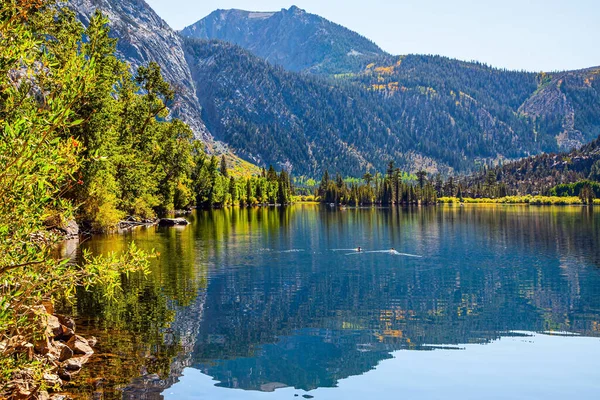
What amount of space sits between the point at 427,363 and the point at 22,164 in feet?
76.9

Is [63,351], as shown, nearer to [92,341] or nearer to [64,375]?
[64,375]

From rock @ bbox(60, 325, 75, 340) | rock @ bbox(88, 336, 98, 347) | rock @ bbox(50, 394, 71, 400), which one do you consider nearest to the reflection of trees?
rock @ bbox(88, 336, 98, 347)

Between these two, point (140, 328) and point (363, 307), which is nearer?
point (140, 328)

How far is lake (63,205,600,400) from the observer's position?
2606cm

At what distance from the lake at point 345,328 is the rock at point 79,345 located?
0.74 m

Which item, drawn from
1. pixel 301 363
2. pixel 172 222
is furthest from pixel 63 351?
pixel 172 222

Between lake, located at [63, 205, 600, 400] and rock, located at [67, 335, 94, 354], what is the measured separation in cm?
74

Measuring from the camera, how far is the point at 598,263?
64.9 m

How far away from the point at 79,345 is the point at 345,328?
1678 cm

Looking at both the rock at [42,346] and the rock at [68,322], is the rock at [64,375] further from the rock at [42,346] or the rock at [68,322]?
the rock at [68,322]

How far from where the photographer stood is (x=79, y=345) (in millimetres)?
26641

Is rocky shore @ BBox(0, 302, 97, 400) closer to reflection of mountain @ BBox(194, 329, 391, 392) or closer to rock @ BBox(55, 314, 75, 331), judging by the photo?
rock @ BBox(55, 314, 75, 331)

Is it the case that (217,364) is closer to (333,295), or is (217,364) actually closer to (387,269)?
(333,295)

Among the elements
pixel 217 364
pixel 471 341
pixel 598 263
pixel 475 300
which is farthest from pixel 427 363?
pixel 598 263
